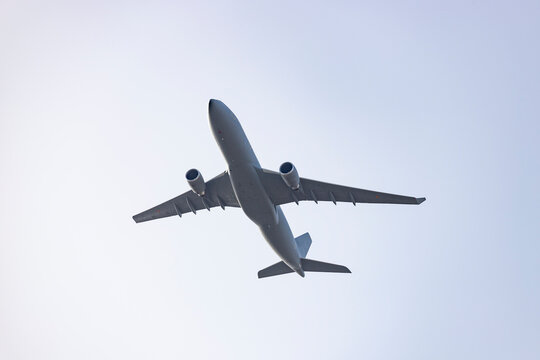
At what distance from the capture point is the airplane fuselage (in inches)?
1288

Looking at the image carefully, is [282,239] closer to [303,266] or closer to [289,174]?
[303,266]

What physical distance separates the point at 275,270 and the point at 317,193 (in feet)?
24.2

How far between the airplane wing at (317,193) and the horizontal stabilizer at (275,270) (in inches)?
230

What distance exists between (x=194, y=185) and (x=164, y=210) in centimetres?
606

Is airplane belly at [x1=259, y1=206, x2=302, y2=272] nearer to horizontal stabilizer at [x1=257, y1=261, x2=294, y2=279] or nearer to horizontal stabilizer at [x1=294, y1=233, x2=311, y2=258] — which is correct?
horizontal stabilizer at [x1=257, y1=261, x2=294, y2=279]

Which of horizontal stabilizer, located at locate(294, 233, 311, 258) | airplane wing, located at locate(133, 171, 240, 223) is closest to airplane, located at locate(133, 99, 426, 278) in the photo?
airplane wing, located at locate(133, 171, 240, 223)

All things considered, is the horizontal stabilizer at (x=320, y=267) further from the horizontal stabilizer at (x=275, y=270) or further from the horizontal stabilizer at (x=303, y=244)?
the horizontal stabilizer at (x=275, y=270)

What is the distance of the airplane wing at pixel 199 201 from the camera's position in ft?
124

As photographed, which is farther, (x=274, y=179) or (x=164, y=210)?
(x=164, y=210)

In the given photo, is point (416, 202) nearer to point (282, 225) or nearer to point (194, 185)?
point (282, 225)

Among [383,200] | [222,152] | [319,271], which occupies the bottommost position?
[319,271]

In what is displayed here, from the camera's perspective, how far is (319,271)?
130 feet

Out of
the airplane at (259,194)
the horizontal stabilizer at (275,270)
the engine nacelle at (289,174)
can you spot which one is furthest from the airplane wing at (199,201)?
the horizontal stabilizer at (275,270)

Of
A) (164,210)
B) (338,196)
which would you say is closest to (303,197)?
(338,196)
